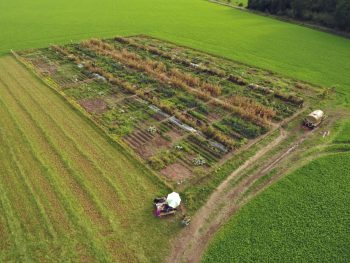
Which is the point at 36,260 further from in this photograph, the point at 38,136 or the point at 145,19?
the point at 145,19

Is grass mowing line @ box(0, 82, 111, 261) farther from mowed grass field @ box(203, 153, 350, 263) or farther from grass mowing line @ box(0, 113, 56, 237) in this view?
mowed grass field @ box(203, 153, 350, 263)

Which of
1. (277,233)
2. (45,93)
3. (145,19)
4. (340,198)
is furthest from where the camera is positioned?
(145,19)

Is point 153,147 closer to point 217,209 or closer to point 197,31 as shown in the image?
point 217,209

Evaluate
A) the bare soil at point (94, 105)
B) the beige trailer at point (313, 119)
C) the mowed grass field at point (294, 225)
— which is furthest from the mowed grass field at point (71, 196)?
the beige trailer at point (313, 119)

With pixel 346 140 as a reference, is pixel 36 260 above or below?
below

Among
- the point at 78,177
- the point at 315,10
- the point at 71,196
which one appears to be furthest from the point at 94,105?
the point at 315,10

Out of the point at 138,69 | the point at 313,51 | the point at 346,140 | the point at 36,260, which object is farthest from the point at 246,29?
the point at 36,260

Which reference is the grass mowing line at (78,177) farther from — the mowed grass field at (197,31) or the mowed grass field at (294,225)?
the mowed grass field at (197,31)
